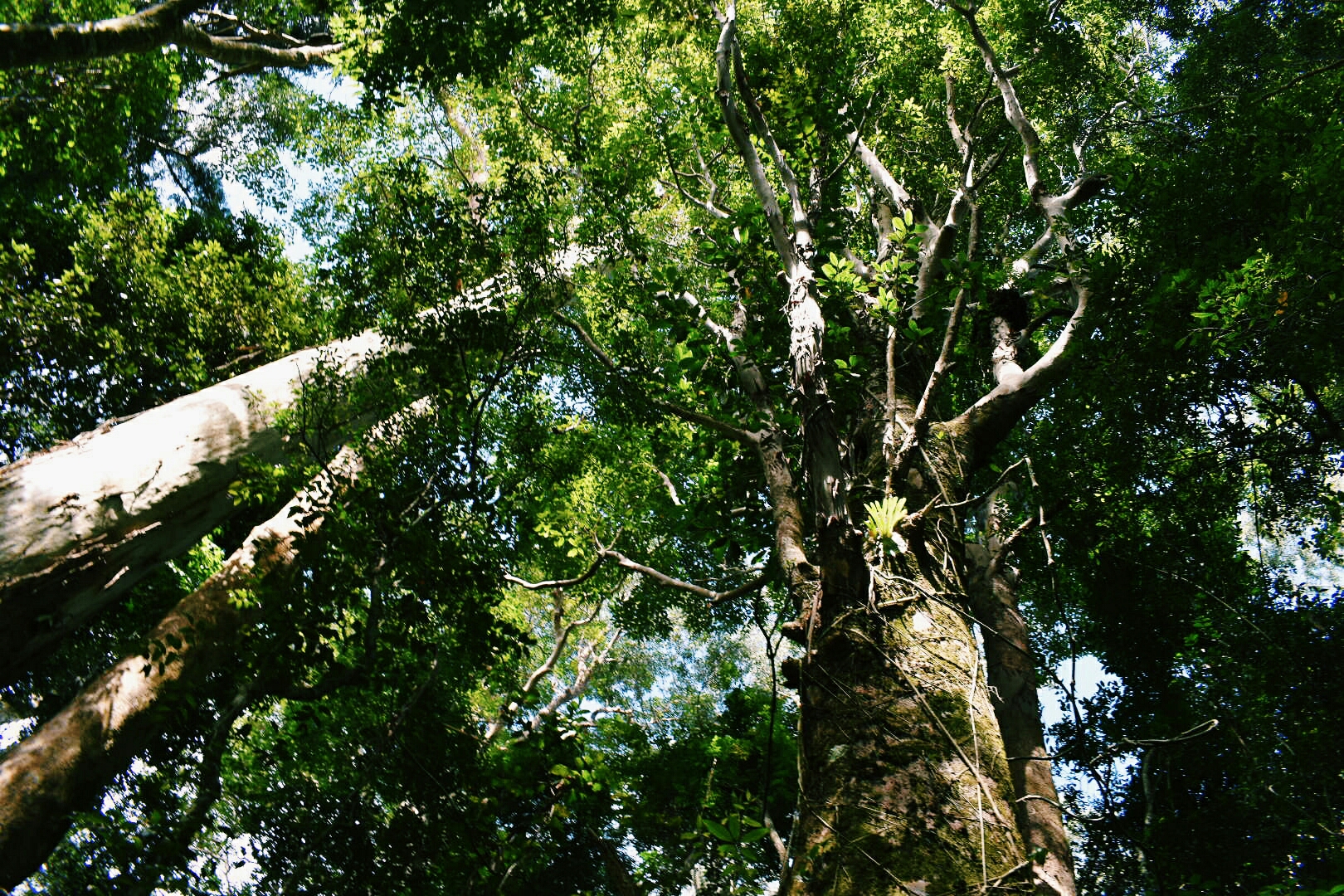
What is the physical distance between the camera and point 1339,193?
4.51 metres

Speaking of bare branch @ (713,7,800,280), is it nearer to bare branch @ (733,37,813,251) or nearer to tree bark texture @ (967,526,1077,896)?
bare branch @ (733,37,813,251)

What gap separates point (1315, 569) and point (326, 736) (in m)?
23.8

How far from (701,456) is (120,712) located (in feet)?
18.7

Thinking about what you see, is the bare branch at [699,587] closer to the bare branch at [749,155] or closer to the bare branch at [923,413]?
the bare branch at [923,413]

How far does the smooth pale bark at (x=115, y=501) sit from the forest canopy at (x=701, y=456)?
0.04 m

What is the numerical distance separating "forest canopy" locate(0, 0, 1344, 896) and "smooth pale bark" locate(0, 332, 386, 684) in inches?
1.4

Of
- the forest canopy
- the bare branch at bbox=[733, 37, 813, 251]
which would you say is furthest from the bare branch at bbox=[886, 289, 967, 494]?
the bare branch at bbox=[733, 37, 813, 251]

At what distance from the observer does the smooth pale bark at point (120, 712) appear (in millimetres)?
5191

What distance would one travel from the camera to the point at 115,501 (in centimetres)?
610

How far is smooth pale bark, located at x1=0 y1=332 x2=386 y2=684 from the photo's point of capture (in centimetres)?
556

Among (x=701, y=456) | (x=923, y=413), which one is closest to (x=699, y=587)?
(x=923, y=413)

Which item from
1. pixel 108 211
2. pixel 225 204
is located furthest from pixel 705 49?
pixel 225 204

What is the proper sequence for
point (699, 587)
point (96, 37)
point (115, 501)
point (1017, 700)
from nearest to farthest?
point (699, 587) < point (1017, 700) < point (96, 37) < point (115, 501)

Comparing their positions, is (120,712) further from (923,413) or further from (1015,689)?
(1015,689)
